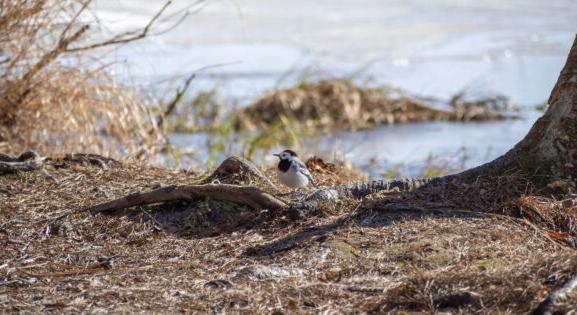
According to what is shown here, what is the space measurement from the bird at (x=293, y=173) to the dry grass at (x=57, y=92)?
190cm

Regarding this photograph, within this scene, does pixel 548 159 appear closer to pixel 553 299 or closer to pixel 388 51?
pixel 553 299

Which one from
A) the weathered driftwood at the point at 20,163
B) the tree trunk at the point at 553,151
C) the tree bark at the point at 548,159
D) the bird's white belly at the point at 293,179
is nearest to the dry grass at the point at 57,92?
the weathered driftwood at the point at 20,163

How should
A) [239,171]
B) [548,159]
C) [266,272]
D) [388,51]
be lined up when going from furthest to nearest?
1. [388,51]
2. [239,171]
3. [548,159]
4. [266,272]

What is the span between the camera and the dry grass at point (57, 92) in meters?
7.23

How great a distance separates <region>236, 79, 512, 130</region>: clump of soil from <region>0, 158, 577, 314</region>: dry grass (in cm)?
604

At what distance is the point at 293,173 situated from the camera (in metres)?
6.04

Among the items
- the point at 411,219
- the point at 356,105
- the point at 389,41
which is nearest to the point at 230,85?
the point at 356,105

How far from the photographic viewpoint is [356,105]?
1198 centimetres

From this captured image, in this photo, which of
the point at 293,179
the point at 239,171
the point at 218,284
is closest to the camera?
the point at 218,284

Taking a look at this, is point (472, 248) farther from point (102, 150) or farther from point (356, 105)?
point (356, 105)

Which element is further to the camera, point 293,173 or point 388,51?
point 388,51

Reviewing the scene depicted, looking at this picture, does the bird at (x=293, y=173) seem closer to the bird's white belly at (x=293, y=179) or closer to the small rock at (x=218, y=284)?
the bird's white belly at (x=293, y=179)

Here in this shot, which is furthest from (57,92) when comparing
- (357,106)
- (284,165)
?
(357,106)

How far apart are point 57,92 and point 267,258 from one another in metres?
3.67
